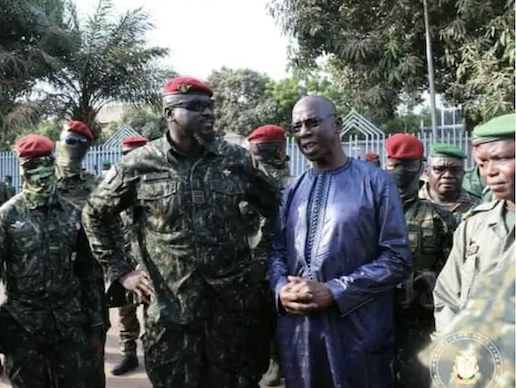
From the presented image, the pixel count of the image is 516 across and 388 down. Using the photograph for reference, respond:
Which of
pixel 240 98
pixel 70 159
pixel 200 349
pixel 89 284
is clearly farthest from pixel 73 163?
pixel 240 98

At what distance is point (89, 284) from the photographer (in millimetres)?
3953

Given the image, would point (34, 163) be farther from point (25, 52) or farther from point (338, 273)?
point (25, 52)

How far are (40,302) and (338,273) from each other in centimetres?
176

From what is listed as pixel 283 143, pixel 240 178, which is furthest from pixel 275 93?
pixel 240 178

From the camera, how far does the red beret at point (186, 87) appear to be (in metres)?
3.17

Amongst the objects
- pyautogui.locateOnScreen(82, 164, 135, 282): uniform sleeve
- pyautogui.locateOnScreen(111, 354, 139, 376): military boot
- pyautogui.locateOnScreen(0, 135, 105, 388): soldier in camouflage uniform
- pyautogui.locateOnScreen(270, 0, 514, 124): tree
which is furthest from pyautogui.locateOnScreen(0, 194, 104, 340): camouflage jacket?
pyautogui.locateOnScreen(270, 0, 514, 124): tree

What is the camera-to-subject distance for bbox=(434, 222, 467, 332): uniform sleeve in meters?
2.56

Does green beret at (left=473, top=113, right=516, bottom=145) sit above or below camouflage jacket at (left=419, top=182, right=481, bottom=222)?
above

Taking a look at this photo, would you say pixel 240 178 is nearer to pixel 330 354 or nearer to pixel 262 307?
pixel 262 307

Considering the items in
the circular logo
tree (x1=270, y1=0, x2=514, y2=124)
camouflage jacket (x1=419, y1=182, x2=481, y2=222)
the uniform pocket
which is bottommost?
the circular logo

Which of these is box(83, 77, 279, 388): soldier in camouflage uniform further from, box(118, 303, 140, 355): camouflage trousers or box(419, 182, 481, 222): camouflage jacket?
box(118, 303, 140, 355): camouflage trousers

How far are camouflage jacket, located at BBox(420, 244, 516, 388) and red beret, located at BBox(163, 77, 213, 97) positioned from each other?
1.79m

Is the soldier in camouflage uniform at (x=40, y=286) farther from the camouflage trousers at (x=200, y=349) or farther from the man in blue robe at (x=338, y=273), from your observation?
the man in blue robe at (x=338, y=273)

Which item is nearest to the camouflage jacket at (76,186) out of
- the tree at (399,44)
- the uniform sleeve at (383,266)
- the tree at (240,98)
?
the uniform sleeve at (383,266)
